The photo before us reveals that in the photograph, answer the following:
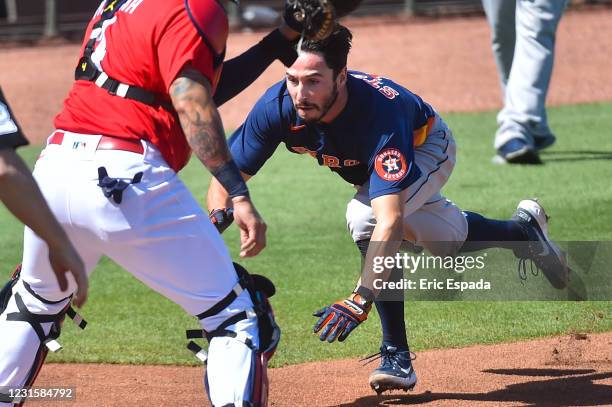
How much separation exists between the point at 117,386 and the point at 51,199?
177cm

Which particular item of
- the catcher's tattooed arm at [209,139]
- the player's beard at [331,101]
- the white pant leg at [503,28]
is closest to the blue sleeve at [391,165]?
the player's beard at [331,101]

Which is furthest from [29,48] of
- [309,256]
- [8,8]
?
[309,256]

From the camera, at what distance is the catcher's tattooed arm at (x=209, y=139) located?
3.52 metres

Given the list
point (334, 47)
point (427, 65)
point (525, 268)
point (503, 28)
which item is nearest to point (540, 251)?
point (525, 268)

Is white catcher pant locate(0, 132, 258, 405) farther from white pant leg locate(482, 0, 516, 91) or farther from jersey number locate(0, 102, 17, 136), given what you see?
white pant leg locate(482, 0, 516, 91)

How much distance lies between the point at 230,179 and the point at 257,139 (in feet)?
4.38

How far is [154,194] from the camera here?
3.56 meters

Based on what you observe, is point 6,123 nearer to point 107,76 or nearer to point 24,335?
point 107,76

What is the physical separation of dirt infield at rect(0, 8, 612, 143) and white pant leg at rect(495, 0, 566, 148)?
402 centimetres

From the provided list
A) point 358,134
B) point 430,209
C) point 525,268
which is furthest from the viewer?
point 525,268

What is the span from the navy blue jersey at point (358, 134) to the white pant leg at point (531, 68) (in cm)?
530

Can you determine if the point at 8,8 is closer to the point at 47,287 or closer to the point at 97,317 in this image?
the point at 97,317

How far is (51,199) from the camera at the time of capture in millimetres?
3580
